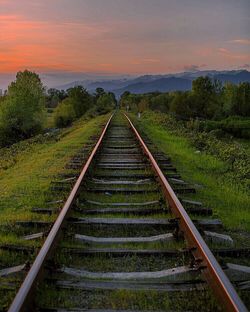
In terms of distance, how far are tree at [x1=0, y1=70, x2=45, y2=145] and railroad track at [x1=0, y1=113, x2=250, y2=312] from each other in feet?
163

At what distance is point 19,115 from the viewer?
60.9 meters

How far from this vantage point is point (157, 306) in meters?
3.53

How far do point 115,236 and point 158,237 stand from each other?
0.49 m

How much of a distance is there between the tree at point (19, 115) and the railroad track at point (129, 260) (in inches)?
1952

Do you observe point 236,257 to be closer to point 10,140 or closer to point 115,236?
point 115,236

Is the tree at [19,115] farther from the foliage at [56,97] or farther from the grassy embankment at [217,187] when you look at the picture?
the foliage at [56,97]

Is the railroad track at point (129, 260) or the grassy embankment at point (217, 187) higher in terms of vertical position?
the railroad track at point (129, 260)

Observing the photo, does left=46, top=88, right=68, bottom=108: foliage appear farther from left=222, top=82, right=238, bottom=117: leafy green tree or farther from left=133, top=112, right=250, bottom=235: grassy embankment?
left=133, top=112, right=250, bottom=235: grassy embankment

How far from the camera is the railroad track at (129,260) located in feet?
11.6

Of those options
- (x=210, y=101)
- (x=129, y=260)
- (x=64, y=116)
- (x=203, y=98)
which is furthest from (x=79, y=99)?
(x=129, y=260)

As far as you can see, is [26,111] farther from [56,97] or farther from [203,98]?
[56,97]

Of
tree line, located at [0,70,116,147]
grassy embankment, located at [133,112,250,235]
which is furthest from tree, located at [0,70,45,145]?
grassy embankment, located at [133,112,250,235]

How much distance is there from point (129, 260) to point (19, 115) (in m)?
58.4

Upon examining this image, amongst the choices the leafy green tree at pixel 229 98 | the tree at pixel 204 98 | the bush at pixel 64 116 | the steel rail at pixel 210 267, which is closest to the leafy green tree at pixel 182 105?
the tree at pixel 204 98
